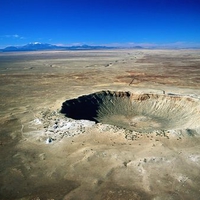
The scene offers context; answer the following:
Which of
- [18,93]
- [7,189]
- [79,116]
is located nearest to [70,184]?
[7,189]

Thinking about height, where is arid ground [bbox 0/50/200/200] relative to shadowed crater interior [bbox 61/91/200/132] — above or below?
above

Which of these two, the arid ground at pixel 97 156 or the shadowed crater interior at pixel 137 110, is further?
the shadowed crater interior at pixel 137 110

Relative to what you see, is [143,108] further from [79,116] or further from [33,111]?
[33,111]

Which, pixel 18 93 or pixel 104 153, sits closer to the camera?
pixel 104 153

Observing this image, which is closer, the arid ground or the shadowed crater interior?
the arid ground

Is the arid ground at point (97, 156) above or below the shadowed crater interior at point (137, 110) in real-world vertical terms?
above

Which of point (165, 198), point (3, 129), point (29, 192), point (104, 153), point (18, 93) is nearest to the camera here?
point (165, 198)

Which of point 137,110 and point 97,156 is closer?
point 97,156

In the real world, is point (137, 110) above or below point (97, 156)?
below
